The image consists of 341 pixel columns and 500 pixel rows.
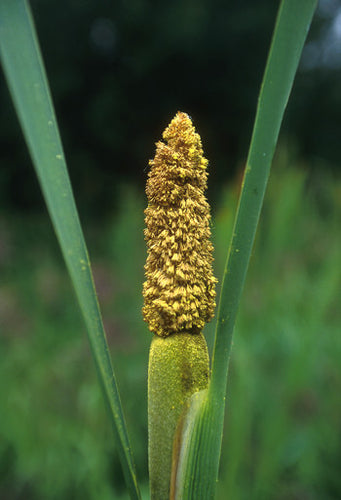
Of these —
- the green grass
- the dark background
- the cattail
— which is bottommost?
the green grass

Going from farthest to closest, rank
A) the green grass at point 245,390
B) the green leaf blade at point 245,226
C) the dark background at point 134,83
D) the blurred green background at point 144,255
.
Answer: the dark background at point 134,83
the blurred green background at point 144,255
the green grass at point 245,390
the green leaf blade at point 245,226

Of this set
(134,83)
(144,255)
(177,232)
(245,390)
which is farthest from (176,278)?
(134,83)

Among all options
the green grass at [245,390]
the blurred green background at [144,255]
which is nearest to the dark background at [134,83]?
the blurred green background at [144,255]

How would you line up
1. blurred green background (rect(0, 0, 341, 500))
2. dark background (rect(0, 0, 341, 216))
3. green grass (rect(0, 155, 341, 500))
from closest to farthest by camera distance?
green grass (rect(0, 155, 341, 500))
blurred green background (rect(0, 0, 341, 500))
dark background (rect(0, 0, 341, 216))

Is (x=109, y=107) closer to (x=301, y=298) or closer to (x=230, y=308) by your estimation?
(x=301, y=298)

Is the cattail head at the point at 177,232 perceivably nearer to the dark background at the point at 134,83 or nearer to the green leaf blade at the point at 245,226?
the green leaf blade at the point at 245,226

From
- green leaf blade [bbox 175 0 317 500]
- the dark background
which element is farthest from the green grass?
the dark background

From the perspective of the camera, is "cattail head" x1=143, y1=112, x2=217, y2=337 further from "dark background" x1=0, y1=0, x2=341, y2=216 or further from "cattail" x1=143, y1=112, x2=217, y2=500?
"dark background" x1=0, y1=0, x2=341, y2=216
